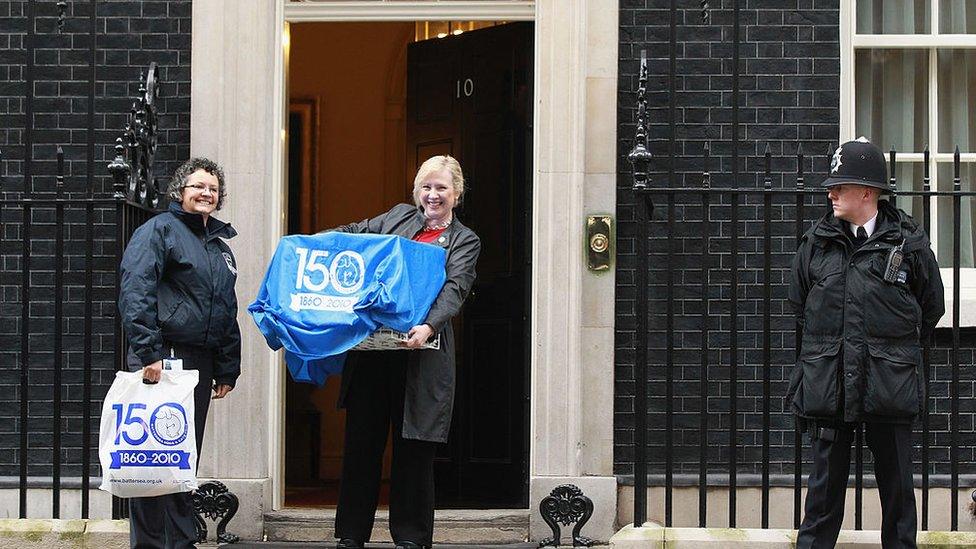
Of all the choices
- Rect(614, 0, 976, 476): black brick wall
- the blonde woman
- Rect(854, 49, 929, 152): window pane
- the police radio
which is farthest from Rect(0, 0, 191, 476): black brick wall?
the police radio

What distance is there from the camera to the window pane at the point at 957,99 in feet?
28.5

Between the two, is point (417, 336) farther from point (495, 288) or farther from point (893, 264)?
point (495, 288)

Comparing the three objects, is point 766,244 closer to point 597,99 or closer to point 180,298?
point 597,99

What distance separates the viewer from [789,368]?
827 cm

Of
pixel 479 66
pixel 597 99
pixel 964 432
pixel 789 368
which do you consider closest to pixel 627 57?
pixel 597 99

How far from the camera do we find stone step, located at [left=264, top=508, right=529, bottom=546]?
8.30 meters

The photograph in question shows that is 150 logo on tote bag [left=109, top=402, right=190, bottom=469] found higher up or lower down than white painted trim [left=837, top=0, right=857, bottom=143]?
lower down

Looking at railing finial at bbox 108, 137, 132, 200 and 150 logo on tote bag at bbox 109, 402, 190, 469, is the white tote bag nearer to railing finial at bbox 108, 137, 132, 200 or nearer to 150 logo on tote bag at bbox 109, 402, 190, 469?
150 logo on tote bag at bbox 109, 402, 190, 469

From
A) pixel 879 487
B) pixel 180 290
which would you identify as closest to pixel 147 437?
pixel 180 290

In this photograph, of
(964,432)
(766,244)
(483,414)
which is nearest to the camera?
(766,244)

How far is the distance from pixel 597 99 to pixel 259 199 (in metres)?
1.87

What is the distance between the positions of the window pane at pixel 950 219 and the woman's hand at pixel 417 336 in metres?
3.23

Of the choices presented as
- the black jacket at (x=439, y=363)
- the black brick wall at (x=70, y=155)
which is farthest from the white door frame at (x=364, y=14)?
the black jacket at (x=439, y=363)

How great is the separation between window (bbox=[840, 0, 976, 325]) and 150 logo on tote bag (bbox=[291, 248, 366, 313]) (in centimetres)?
317
